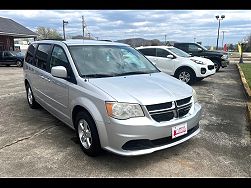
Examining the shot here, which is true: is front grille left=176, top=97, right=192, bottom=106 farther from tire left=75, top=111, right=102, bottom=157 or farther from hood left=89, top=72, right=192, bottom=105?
tire left=75, top=111, right=102, bottom=157

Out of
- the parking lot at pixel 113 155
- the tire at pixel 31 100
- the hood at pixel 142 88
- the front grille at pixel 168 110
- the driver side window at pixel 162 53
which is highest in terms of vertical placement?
the driver side window at pixel 162 53

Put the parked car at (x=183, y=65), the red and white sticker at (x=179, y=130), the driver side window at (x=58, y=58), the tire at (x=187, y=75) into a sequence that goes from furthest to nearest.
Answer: the tire at (x=187, y=75) < the parked car at (x=183, y=65) < the driver side window at (x=58, y=58) < the red and white sticker at (x=179, y=130)

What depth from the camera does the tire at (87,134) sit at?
11.6 feet

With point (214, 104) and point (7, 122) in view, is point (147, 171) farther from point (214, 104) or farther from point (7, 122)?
point (214, 104)

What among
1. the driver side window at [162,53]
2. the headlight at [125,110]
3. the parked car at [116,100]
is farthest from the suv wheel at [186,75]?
the headlight at [125,110]

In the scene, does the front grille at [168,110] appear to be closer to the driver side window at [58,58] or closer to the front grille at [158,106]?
the front grille at [158,106]

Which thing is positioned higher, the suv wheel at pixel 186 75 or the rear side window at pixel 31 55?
the rear side window at pixel 31 55

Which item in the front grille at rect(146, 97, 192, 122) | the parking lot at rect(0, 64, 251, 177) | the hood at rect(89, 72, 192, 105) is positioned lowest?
the parking lot at rect(0, 64, 251, 177)

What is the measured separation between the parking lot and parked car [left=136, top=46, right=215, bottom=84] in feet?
14.5

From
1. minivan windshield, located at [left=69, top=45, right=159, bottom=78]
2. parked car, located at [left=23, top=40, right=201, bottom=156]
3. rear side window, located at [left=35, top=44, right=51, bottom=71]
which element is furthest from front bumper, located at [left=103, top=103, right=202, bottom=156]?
rear side window, located at [left=35, top=44, right=51, bottom=71]

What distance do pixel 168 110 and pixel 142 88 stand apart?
1.63 ft

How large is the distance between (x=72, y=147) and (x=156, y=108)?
1672mm

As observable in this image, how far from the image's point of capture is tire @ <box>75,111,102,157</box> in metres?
3.55

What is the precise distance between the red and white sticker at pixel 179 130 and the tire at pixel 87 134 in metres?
1.06
